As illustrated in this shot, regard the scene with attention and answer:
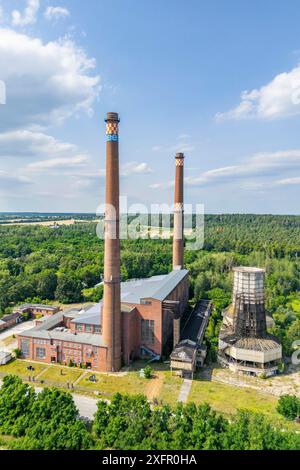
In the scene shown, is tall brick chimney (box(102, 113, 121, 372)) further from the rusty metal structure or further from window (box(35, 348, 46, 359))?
the rusty metal structure

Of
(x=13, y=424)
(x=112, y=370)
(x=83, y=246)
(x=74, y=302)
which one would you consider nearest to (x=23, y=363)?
(x=112, y=370)

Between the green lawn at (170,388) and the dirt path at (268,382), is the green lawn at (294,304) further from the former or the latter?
the green lawn at (170,388)

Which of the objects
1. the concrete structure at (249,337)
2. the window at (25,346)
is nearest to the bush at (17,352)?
the window at (25,346)

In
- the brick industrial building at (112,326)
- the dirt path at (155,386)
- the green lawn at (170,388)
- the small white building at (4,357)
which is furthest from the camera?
the small white building at (4,357)

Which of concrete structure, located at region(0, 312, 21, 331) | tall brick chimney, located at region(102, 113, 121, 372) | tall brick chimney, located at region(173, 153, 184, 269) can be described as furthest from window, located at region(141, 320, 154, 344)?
concrete structure, located at region(0, 312, 21, 331)

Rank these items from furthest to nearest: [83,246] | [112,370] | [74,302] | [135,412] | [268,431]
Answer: [83,246], [74,302], [112,370], [135,412], [268,431]

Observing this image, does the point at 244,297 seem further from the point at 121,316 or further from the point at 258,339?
the point at 121,316
